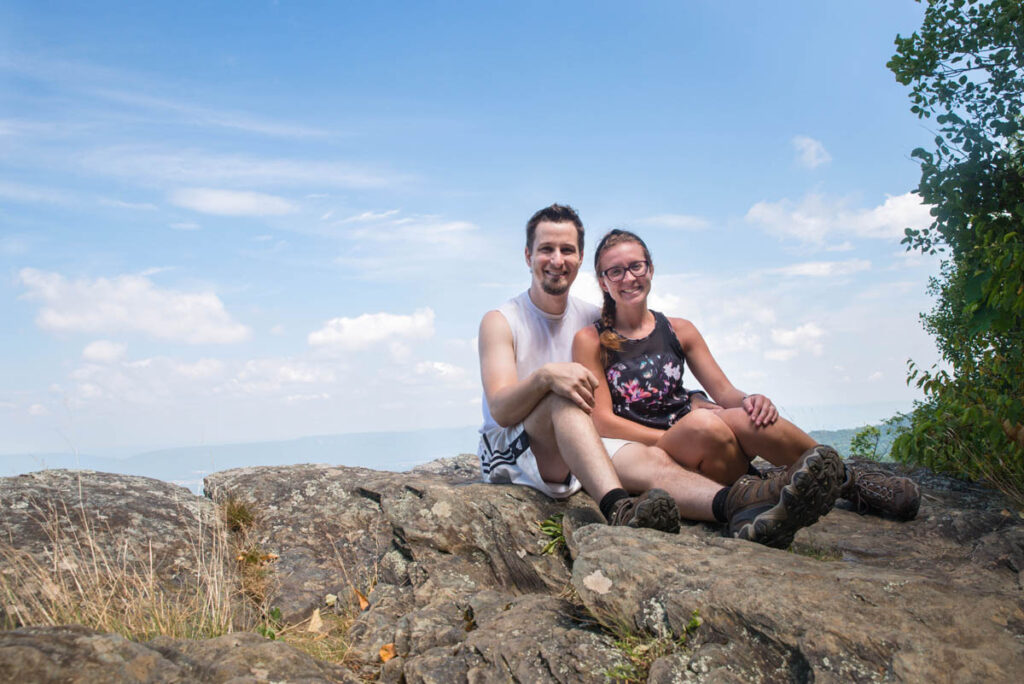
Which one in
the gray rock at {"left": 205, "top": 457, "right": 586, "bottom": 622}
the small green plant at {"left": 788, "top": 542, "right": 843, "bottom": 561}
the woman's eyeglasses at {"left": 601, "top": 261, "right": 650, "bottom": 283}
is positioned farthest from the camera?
the woman's eyeglasses at {"left": 601, "top": 261, "right": 650, "bottom": 283}

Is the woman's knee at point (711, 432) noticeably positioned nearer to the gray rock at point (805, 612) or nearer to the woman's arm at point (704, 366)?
the woman's arm at point (704, 366)

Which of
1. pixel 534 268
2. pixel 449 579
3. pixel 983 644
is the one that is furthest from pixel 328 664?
pixel 534 268

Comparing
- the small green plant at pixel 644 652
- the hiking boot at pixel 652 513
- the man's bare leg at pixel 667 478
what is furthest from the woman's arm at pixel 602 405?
the small green plant at pixel 644 652

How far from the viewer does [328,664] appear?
345 centimetres

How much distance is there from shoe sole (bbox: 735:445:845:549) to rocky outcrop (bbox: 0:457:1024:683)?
21 centimetres

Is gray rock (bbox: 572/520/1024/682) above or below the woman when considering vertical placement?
below

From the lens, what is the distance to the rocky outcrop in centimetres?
272

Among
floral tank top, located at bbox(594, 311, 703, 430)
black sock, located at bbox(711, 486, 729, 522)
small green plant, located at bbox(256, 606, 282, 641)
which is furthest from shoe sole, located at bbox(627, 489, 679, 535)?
small green plant, located at bbox(256, 606, 282, 641)

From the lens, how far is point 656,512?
402 centimetres

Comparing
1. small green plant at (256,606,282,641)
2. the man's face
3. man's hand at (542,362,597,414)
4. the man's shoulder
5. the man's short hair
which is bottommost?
small green plant at (256,606,282,641)

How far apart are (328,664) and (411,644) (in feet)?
2.42

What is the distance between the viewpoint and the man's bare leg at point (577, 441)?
14.8 ft

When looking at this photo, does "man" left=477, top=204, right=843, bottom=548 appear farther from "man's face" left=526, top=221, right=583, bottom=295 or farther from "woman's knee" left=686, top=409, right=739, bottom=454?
"woman's knee" left=686, top=409, right=739, bottom=454

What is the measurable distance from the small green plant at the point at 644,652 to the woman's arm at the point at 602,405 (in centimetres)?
202
